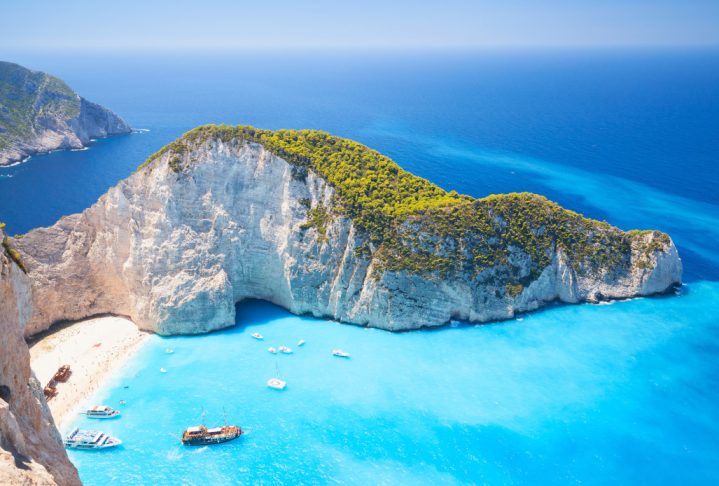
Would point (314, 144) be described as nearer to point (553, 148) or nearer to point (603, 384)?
point (603, 384)

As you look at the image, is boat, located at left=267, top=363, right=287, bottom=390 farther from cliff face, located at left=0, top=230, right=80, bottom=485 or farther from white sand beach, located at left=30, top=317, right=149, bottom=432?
cliff face, located at left=0, top=230, right=80, bottom=485

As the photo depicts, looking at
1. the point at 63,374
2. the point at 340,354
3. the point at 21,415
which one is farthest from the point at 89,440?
the point at 21,415

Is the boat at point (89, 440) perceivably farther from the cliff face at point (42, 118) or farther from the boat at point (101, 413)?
the cliff face at point (42, 118)

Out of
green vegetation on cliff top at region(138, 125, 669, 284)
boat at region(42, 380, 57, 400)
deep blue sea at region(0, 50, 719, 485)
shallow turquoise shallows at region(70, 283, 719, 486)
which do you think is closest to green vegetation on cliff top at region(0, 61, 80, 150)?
deep blue sea at region(0, 50, 719, 485)

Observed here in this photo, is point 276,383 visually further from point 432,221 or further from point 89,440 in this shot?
point 432,221

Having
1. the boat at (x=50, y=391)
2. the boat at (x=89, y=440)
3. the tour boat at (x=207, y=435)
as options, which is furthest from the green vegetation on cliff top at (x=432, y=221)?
the boat at (x=89, y=440)

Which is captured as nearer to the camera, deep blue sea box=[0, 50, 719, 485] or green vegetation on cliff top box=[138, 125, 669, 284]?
deep blue sea box=[0, 50, 719, 485]
